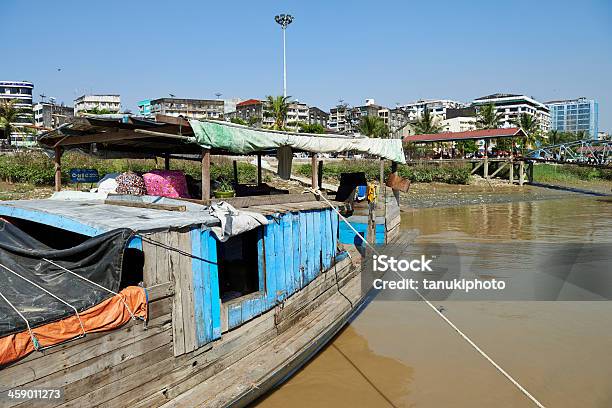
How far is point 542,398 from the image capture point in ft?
18.2

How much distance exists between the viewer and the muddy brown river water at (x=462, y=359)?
18.3ft

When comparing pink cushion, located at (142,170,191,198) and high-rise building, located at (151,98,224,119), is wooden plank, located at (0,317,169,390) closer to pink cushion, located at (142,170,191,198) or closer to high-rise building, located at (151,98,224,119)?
pink cushion, located at (142,170,191,198)

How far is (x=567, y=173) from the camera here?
147 ft

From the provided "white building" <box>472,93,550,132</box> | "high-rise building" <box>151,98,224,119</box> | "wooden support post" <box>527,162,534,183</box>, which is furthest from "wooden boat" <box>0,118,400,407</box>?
"white building" <box>472,93,550,132</box>

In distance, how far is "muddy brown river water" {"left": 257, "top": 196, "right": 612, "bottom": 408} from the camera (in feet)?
18.3

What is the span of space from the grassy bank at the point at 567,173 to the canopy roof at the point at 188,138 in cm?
4018

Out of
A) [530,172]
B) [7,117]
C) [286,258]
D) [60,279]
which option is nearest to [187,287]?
[60,279]

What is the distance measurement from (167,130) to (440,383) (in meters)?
4.88

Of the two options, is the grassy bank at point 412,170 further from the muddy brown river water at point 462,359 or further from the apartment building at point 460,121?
the apartment building at point 460,121

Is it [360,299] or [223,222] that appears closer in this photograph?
[223,222]

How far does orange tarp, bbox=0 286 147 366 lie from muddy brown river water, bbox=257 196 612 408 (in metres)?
2.50

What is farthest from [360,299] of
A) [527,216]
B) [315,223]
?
[527,216]

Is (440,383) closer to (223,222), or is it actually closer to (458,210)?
(223,222)

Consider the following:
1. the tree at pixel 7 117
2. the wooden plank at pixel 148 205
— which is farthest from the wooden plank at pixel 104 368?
the tree at pixel 7 117
